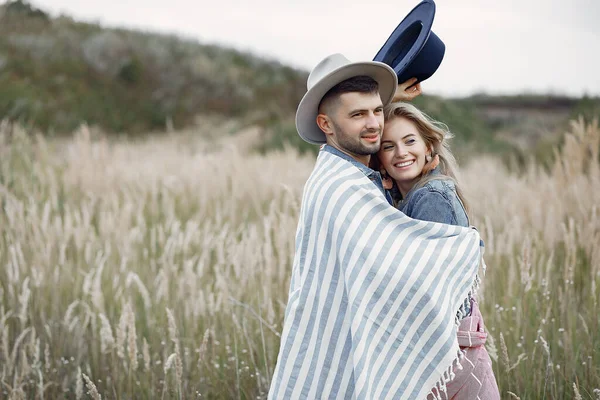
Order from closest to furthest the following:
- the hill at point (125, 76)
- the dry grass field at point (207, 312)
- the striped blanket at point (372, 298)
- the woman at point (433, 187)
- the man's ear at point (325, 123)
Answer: the striped blanket at point (372, 298) < the woman at point (433, 187) < the man's ear at point (325, 123) < the dry grass field at point (207, 312) < the hill at point (125, 76)

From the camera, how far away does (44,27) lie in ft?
89.1

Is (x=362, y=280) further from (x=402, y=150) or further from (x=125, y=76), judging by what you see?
(x=125, y=76)

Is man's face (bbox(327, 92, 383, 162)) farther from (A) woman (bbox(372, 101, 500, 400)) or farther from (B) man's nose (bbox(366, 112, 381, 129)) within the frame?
(A) woman (bbox(372, 101, 500, 400))

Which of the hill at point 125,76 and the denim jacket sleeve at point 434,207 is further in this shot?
the hill at point 125,76

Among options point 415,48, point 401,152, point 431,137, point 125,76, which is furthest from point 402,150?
point 125,76

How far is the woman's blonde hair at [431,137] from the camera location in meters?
2.09

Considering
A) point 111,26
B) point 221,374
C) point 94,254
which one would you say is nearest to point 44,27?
Answer: point 111,26

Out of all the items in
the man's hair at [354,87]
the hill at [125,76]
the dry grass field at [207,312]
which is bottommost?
the dry grass field at [207,312]

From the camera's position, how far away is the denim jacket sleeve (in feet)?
6.35

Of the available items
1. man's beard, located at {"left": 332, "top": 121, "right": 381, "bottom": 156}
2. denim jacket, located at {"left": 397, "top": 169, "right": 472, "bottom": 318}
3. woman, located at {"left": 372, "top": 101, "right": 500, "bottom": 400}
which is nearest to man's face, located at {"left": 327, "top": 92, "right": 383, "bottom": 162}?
man's beard, located at {"left": 332, "top": 121, "right": 381, "bottom": 156}

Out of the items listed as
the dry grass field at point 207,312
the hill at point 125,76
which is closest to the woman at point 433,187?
the dry grass field at point 207,312

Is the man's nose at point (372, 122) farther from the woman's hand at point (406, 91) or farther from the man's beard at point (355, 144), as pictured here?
the woman's hand at point (406, 91)

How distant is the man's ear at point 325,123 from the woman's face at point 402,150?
0.20 meters

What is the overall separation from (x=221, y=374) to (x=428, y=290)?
59.5 inches
